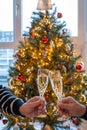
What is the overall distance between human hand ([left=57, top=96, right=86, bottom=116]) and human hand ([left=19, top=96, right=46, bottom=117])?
6 centimetres

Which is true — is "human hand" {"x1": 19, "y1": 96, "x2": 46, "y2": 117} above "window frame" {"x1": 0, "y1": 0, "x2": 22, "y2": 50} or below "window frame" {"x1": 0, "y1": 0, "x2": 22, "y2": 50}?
below

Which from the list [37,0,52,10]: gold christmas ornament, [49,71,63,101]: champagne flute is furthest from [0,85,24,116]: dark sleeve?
[37,0,52,10]: gold christmas ornament

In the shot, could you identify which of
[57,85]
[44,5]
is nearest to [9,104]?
[57,85]

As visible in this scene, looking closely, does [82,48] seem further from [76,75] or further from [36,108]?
[36,108]

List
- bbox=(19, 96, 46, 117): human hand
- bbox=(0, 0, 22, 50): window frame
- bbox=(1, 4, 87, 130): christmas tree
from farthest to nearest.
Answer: bbox=(0, 0, 22, 50): window frame, bbox=(1, 4, 87, 130): christmas tree, bbox=(19, 96, 46, 117): human hand

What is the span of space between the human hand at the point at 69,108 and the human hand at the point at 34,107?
6 centimetres

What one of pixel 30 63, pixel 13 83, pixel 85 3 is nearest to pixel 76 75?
pixel 30 63

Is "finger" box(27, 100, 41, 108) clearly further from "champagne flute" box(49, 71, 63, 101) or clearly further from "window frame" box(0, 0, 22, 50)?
"window frame" box(0, 0, 22, 50)

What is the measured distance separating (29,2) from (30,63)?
128 centimetres

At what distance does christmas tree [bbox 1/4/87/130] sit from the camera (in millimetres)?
2965

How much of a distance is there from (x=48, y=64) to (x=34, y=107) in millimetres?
1919

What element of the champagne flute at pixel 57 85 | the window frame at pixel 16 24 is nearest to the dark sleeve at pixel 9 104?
the champagne flute at pixel 57 85

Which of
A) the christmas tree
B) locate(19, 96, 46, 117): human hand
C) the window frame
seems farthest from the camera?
the window frame

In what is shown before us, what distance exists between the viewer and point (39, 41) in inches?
118
